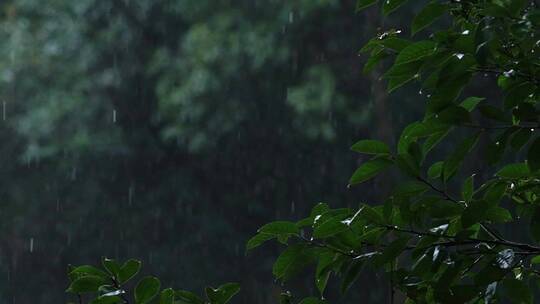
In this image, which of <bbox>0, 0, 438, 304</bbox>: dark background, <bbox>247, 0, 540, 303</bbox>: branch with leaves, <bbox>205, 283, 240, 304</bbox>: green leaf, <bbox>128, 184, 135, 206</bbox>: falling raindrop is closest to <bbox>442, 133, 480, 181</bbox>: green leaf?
<bbox>247, 0, 540, 303</bbox>: branch with leaves

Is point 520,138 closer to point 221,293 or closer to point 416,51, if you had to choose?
point 416,51

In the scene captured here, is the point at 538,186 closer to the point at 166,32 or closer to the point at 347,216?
the point at 347,216

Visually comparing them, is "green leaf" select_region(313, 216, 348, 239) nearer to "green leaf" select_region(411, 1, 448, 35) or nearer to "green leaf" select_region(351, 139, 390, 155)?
"green leaf" select_region(351, 139, 390, 155)

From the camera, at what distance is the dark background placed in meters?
8.68

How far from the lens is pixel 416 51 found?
107cm

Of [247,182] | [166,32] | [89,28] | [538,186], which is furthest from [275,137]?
[538,186]

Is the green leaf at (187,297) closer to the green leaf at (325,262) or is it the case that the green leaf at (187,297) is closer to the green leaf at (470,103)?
the green leaf at (325,262)

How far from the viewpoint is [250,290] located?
934cm

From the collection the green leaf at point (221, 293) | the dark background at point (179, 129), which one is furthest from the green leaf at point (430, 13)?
the dark background at point (179, 129)

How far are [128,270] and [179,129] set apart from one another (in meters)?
7.85

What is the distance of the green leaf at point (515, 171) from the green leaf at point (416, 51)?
17 centimetres

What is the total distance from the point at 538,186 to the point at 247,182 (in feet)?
27.5

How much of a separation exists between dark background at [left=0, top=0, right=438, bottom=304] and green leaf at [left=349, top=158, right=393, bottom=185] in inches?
291

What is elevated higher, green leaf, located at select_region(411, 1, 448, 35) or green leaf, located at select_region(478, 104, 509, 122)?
green leaf, located at select_region(411, 1, 448, 35)
